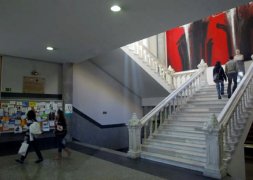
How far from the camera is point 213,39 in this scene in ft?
32.5

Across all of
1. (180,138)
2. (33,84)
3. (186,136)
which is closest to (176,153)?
(180,138)

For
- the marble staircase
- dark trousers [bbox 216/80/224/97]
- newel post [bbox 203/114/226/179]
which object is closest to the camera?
newel post [bbox 203/114/226/179]

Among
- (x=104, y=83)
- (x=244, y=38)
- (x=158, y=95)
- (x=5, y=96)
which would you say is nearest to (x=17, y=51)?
(x=5, y=96)

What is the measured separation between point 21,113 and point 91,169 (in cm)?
403

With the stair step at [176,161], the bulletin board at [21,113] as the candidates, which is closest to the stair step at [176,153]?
the stair step at [176,161]

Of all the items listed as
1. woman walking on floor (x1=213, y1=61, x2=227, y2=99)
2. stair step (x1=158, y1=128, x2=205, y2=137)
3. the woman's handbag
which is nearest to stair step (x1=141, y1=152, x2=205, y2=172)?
stair step (x1=158, y1=128, x2=205, y2=137)

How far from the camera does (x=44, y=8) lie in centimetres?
408

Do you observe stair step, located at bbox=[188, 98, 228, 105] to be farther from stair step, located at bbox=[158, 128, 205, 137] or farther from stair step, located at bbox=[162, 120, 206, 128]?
stair step, located at bbox=[158, 128, 205, 137]

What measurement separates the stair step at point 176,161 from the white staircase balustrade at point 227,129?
36 centimetres

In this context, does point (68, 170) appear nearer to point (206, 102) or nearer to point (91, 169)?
point (91, 169)

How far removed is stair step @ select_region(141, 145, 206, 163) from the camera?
4863mm

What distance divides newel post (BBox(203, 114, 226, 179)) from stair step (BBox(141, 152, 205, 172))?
0.36 m

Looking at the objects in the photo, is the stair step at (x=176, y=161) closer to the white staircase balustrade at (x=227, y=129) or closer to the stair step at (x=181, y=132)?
the white staircase balustrade at (x=227, y=129)

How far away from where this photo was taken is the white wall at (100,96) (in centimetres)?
913
